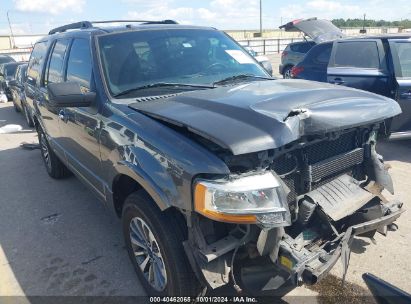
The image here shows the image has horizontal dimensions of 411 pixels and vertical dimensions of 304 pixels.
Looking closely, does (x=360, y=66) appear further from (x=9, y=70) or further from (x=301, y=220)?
(x=9, y=70)

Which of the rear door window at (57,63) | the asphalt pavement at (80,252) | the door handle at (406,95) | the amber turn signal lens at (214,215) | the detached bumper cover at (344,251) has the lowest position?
the asphalt pavement at (80,252)

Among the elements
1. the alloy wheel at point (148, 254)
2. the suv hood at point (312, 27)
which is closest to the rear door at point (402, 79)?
the alloy wheel at point (148, 254)

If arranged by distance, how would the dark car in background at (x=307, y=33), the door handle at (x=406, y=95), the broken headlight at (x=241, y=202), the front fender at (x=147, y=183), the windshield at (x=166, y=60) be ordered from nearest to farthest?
the broken headlight at (x=241, y=202) → the front fender at (x=147, y=183) → the windshield at (x=166, y=60) → the door handle at (x=406, y=95) → the dark car in background at (x=307, y=33)

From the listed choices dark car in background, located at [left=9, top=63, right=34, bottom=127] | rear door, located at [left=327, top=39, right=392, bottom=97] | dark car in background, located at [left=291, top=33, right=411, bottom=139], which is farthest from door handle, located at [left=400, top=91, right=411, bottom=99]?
dark car in background, located at [left=9, top=63, right=34, bottom=127]

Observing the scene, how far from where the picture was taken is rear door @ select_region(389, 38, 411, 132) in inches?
207

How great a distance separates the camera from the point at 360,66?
6.18 metres

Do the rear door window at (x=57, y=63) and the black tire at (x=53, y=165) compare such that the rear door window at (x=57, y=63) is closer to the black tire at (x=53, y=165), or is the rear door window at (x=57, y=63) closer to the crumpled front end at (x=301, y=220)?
the black tire at (x=53, y=165)

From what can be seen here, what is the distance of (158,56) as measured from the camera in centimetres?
333

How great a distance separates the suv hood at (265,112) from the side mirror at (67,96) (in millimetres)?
486

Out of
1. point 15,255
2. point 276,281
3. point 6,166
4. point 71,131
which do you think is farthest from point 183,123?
point 6,166

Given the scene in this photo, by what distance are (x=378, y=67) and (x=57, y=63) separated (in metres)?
4.68

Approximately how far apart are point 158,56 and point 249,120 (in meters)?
1.47

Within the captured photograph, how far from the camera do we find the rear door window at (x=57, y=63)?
4112mm

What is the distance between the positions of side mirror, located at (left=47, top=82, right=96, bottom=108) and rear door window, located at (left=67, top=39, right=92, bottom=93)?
25 centimetres
